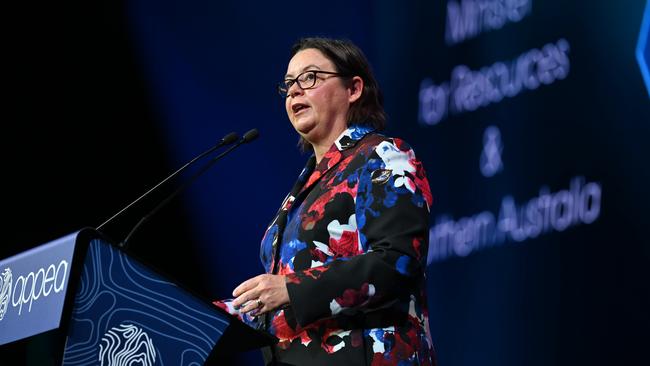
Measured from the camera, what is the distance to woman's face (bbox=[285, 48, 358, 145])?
222cm

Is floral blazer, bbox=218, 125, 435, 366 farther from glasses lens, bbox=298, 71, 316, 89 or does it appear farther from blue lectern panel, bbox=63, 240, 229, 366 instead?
glasses lens, bbox=298, 71, 316, 89

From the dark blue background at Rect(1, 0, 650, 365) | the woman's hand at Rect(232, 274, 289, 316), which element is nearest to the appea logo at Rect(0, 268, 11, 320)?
the woman's hand at Rect(232, 274, 289, 316)

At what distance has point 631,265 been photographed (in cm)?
288

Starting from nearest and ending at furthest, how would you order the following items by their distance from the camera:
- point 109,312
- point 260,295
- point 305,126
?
point 109,312 → point 260,295 → point 305,126

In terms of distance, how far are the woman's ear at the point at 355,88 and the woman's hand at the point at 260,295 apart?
715 mm

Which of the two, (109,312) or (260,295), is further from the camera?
(260,295)

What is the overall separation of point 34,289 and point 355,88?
1.01 metres

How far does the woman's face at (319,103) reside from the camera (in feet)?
7.27

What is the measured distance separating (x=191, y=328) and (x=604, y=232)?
179 cm

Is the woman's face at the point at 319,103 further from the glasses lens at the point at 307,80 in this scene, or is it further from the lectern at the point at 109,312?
the lectern at the point at 109,312

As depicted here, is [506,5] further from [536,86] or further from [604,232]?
[604,232]

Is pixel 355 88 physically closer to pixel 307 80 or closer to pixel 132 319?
pixel 307 80

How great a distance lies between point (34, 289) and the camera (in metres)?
1.54

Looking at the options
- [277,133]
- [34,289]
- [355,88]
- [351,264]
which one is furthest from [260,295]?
[277,133]
